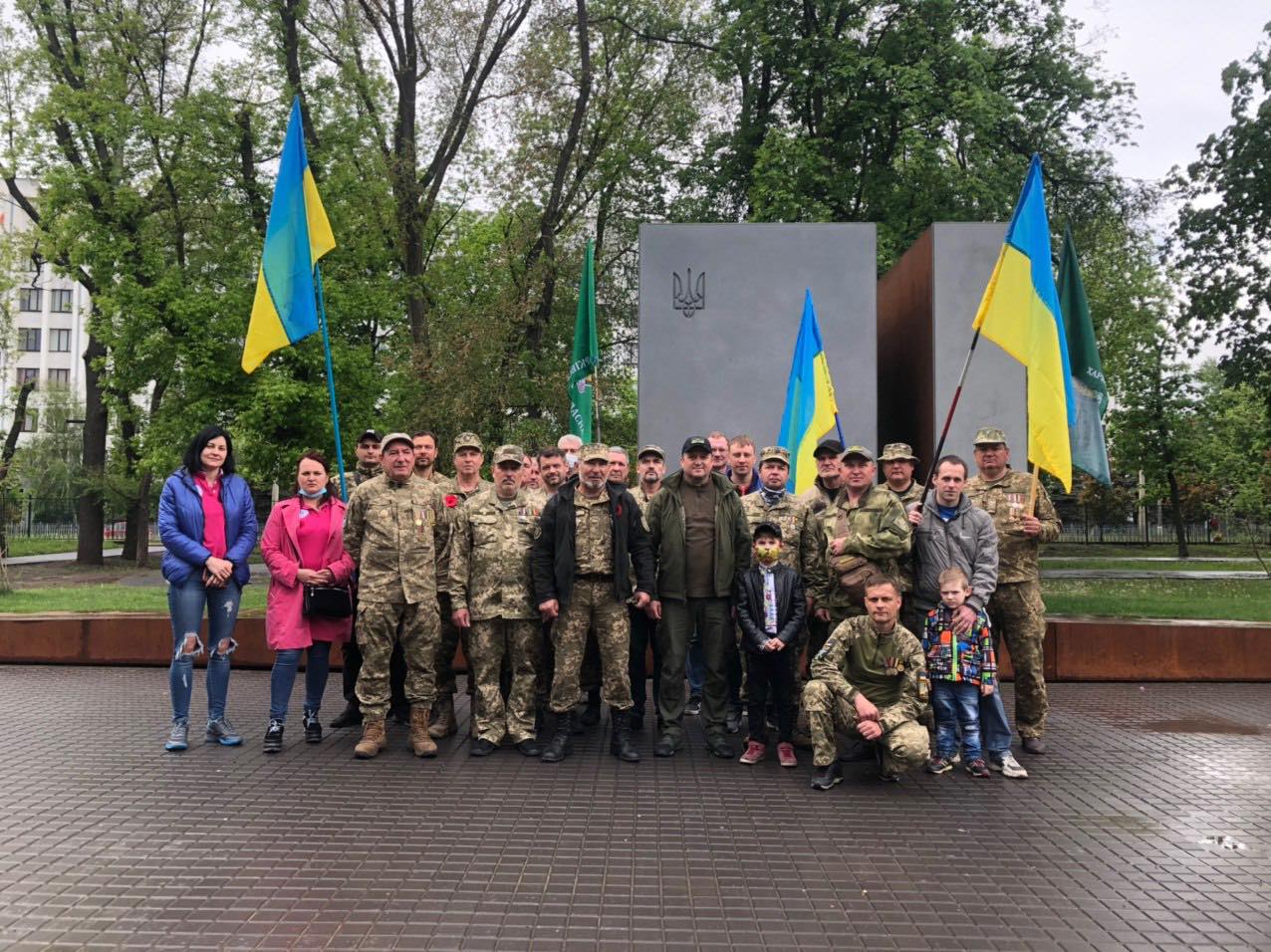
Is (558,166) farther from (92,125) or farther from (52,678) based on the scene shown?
(52,678)

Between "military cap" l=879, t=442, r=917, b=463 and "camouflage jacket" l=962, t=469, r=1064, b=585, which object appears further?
"military cap" l=879, t=442, r=917, b=463

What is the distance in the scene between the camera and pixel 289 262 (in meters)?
7.91

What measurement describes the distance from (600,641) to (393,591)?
55.0 inches

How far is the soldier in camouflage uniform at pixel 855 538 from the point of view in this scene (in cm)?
649

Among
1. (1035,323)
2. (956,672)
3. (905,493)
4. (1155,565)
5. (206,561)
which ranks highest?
(1035,323)

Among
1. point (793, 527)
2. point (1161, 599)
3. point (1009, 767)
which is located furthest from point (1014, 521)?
point (1161, 599)

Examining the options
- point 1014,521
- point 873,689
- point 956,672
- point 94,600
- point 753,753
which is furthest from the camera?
point 94,600

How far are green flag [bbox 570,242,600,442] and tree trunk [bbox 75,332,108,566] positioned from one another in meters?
19.7

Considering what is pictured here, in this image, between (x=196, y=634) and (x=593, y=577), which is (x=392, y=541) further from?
(x=196, y=634)

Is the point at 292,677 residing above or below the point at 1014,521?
below

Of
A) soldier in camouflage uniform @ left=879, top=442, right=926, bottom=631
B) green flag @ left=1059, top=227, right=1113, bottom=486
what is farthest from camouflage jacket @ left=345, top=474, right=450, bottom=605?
green flag @ left=1059, top=227, right=1113, bottom=486

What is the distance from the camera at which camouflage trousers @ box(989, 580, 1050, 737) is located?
6.77 metres

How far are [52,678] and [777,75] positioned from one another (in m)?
19.9

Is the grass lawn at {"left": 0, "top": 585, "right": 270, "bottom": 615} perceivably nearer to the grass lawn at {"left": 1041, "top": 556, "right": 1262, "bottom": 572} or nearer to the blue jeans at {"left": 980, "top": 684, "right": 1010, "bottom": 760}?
the blue jeans at {"left": 980, "top": 684, "right": 1010, "bottom": 760}
